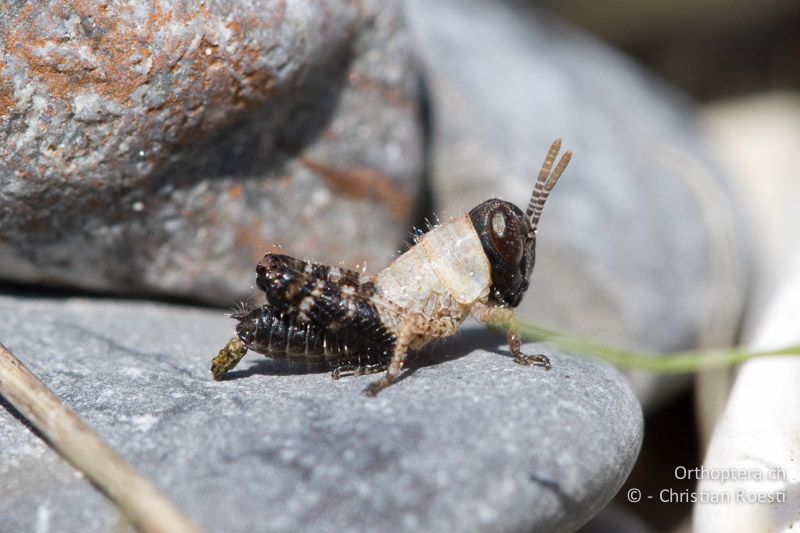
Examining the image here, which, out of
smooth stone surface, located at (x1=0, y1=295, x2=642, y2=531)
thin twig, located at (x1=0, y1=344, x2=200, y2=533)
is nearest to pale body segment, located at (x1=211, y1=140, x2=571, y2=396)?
smooth stone surface, located at (x1=0, y1=295, x2=642, y2=531)

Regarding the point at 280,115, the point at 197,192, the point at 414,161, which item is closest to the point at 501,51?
the point at 414,161

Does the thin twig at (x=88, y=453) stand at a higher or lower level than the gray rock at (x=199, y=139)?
lower

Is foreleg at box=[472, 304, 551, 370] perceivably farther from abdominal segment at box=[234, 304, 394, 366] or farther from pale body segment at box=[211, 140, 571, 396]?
abdominal segment at box=[234, 304, 394, 366]

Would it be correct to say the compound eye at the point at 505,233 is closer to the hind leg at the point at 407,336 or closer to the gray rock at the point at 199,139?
the hind leg at the point at 407,336

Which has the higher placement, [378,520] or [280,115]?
[280,115]

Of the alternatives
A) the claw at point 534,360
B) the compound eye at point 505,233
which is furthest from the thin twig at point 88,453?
the compound eye at point 505,233

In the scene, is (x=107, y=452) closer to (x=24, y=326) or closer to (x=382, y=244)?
(x=24, y=326)
